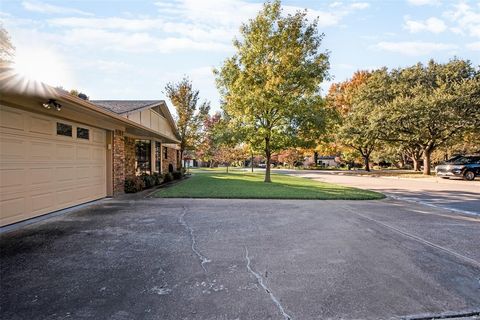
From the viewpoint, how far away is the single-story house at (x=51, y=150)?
5594mm

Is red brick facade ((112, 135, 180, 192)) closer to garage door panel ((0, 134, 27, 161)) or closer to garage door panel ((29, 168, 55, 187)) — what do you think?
garage door panel ((29, 168, 55, 187))

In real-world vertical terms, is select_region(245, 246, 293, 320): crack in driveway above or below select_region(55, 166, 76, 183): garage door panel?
below

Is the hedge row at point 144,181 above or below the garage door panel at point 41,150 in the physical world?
below

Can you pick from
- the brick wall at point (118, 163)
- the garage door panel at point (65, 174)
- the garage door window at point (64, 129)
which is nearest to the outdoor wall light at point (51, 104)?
the garage door window at point (64, 129)

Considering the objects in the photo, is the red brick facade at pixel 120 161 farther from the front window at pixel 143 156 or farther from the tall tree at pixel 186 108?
the tall tree at pixel 186 108

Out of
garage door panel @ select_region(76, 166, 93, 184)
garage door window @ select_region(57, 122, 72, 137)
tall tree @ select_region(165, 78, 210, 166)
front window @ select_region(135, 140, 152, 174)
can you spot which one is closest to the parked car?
tall tree @ select_region(165, 78, 210, 166)

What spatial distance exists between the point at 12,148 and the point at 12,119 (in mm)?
666

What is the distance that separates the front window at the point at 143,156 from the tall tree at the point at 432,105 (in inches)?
854

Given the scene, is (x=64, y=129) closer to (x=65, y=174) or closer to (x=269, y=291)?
(x=65, y=174)

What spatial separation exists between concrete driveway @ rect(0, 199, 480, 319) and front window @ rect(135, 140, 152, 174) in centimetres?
786

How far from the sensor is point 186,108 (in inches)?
928

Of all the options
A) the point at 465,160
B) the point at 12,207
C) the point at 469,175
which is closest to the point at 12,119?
the point at 12,207

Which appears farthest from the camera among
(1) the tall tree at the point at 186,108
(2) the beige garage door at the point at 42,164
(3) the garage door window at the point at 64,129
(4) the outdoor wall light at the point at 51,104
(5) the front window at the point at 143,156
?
(1) the tall tree at the point at 186,108

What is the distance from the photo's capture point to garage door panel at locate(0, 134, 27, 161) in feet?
18.3
